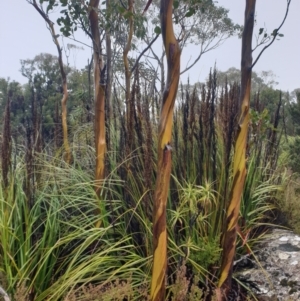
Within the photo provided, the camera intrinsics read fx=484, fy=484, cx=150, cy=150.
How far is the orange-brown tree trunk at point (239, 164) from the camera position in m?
2.50

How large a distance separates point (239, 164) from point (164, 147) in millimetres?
568

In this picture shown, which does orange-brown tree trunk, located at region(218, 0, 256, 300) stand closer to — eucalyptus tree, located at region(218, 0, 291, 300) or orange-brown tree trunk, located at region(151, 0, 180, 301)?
eucalyptus tree, located at region(218, 0, 291, 300)

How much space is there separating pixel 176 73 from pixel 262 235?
161cm

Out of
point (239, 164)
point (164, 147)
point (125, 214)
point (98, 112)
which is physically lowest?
point (125, 214)

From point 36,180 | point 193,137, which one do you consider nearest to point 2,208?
point 36,180

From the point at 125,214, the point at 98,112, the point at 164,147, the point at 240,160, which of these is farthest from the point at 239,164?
the point at 98,112

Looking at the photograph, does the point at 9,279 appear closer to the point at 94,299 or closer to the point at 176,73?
the point at 94,299

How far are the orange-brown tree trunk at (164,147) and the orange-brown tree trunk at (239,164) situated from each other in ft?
1.68

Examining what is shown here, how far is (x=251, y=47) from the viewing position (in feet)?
8.41

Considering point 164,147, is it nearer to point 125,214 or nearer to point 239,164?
point 239,164

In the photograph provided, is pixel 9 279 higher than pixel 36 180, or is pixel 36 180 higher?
pixel 36 180

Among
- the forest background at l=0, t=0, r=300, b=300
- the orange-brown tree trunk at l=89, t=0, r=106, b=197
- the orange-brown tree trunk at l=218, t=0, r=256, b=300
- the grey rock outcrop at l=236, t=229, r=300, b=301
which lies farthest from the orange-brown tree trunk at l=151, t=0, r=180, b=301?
the grey rock outcrop at l=236, t=229, r=300, b=301

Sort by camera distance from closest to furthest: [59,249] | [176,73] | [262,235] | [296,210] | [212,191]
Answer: [176,73] → [59,249] → [212,191] → [262,235] → [296,210]

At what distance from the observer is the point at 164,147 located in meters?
2.11
